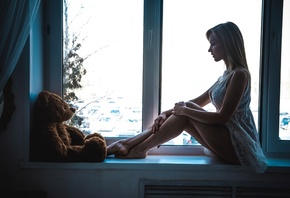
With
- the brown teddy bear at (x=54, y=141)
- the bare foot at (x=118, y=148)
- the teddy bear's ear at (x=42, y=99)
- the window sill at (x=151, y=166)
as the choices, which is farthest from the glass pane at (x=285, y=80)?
the teddy bear's ear at (x=42, y=99)

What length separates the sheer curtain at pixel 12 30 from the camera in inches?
44.7

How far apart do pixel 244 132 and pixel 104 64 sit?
2.79 ft

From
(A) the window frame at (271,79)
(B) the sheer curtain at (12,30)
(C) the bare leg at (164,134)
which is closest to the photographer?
(B) the sheer curtain at (12,30)

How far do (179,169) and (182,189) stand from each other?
0.10 metres

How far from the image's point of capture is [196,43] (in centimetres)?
150

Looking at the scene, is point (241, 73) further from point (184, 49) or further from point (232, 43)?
point (184, 49)

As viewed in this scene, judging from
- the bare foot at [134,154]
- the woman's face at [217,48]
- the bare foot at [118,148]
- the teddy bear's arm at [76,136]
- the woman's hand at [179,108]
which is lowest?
the bare foot at [134,154]

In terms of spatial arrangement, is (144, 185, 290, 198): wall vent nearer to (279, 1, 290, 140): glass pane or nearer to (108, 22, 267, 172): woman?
(108, 22, 267, 172): woman

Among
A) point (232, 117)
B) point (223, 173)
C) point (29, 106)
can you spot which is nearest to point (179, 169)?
point (223, 173)

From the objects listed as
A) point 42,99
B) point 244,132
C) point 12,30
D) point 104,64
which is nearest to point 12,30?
point 12,30

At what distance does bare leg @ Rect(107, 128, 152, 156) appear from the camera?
1.40 m

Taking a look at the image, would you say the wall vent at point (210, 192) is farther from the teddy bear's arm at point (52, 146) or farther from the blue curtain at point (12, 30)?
the blue curtain at point (12, 30)

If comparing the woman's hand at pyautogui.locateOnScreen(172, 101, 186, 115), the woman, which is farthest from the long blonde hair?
the woman's hand at pyautogui.locateOnScreen(172, 101, 186, 115)

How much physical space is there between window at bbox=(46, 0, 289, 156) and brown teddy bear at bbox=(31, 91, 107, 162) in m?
0.22
